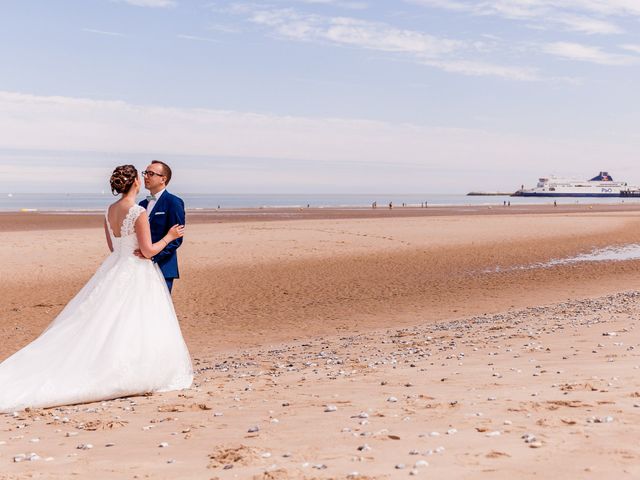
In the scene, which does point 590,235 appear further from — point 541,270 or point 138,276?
point 138,276

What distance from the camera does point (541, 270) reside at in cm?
2602

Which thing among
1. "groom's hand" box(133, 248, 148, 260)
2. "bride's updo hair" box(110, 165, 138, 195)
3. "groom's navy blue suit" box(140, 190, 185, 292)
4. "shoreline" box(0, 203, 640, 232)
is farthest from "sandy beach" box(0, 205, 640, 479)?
"shoreline" box(0, 203, 640, 232)

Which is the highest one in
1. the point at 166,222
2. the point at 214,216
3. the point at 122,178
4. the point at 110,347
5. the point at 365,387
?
the point at 122,178

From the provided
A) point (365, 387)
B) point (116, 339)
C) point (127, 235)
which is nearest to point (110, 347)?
Answer: point (116, 339)

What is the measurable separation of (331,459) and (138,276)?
13.6 feet

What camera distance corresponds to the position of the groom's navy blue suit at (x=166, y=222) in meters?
9.10

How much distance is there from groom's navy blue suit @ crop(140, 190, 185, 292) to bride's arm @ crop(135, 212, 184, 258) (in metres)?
0.20

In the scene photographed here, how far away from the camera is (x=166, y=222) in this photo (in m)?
9.20

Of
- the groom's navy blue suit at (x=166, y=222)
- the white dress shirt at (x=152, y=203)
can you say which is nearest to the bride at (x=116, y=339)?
the groom's navy blue suit at (x=166, y=222)

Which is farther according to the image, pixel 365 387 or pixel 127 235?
pixel 127 235

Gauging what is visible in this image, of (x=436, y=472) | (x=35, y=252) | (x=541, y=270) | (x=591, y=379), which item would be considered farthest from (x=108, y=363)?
(x=35, y=252)

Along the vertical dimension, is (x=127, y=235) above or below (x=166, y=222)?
below

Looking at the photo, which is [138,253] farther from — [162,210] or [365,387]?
[365,387]

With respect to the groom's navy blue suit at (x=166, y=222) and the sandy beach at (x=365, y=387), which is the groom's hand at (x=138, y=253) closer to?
the groom's navy blue suit at (x=166, y=222)
